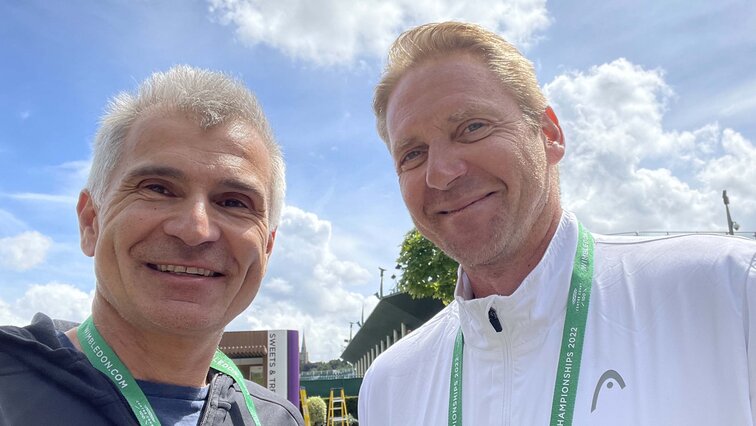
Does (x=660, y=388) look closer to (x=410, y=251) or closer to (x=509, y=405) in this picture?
(x=509, y=405)

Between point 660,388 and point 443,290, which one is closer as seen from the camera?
point 660,388

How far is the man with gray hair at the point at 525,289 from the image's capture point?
1894mm

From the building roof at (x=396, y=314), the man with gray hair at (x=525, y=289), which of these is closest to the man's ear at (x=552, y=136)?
the man with gray hair at (x=525, y=289)

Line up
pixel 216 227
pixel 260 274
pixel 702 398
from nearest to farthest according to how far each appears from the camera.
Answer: pixel 702 398, pixel 216 227, pixel 260 274

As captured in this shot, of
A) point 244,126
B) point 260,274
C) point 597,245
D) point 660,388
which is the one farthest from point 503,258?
point 244,126

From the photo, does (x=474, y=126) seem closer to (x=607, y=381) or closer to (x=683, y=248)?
(x=683, y=248)

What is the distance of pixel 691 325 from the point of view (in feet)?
6.37

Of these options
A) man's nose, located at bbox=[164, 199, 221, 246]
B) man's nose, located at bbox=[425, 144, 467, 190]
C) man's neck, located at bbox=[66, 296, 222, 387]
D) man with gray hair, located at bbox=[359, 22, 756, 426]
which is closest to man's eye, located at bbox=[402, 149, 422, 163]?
man with gray hair, located at bbox=[359, 22, 756, 426]

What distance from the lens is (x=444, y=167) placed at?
7.88 feet

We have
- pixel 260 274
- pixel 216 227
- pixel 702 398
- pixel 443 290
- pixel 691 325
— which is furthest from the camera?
pixel 443 290

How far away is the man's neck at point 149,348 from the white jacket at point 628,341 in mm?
996

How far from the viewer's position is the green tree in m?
17.1

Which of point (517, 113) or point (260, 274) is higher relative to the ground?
point (517, 113)

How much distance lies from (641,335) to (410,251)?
51.7ft
